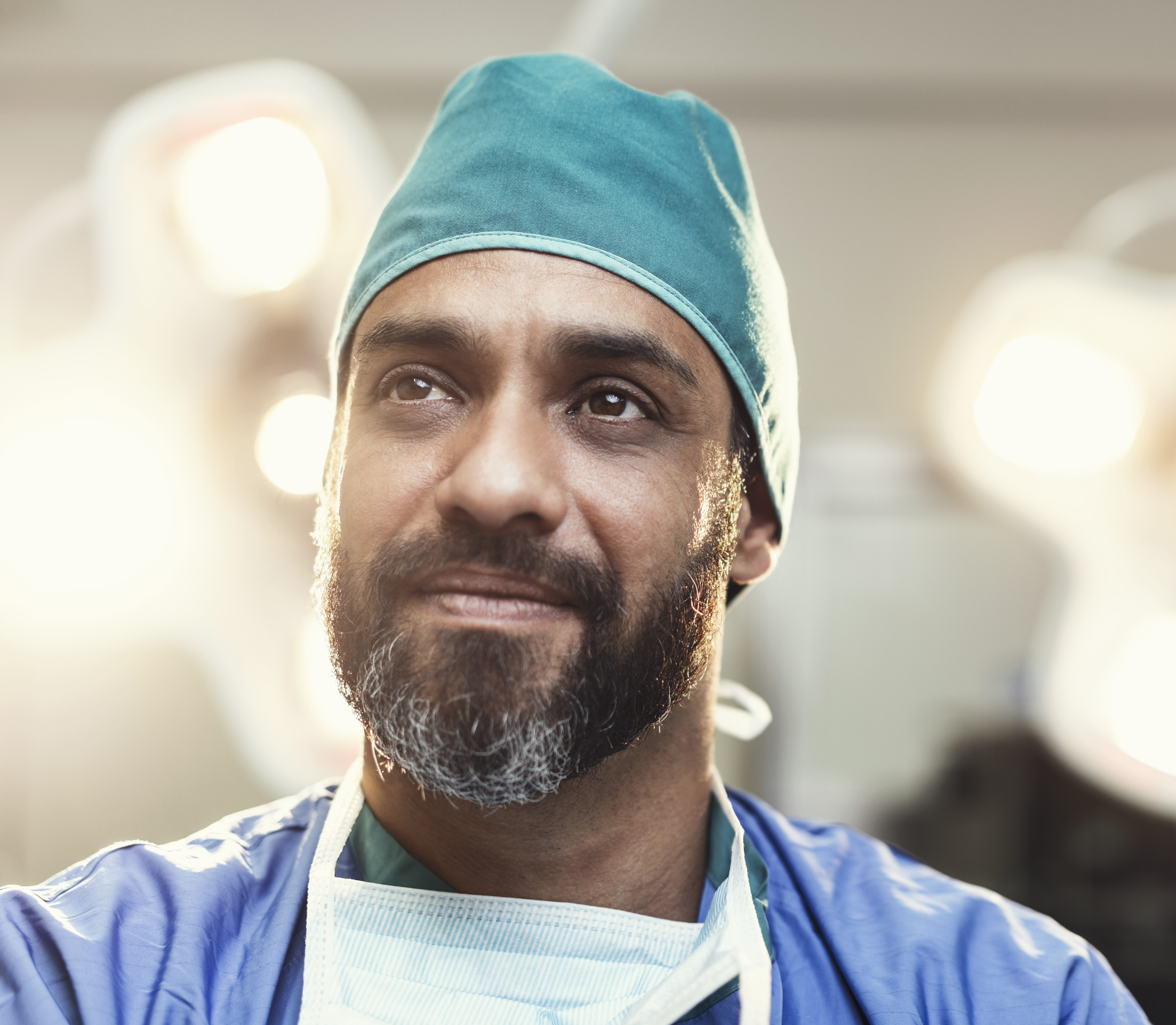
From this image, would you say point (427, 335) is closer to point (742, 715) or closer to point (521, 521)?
point (521, 521)

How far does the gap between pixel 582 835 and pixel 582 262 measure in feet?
1.62

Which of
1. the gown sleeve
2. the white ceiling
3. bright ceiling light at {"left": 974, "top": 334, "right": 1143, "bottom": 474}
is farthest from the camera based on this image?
the white ceiling

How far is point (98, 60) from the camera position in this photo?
2.47 m

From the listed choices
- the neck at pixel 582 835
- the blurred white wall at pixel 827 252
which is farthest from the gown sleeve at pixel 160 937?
the blurred white wall at pixel 827 252

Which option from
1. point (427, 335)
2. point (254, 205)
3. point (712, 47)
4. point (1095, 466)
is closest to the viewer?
point (427, 335)

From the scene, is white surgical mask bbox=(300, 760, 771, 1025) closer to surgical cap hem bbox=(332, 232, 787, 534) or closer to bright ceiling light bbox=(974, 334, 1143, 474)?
surgical cap hem bbox=(332, 232, 787, 534)

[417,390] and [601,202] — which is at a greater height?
[601,202]

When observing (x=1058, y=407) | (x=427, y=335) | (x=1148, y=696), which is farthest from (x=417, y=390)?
(x=1148, y=696)

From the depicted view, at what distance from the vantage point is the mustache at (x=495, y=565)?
854 millimetres

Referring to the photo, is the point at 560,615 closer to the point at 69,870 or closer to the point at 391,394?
the point at 391,394

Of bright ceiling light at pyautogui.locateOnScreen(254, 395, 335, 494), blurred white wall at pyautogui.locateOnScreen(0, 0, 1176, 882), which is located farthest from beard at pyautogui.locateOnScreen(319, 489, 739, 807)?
blurred white wall at pyautogui.locateOnScreen(0, 0, 1176, 882)

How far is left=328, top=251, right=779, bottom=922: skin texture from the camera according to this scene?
867mm

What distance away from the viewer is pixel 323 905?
0.89 m

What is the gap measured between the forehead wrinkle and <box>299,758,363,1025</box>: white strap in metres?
0.45
